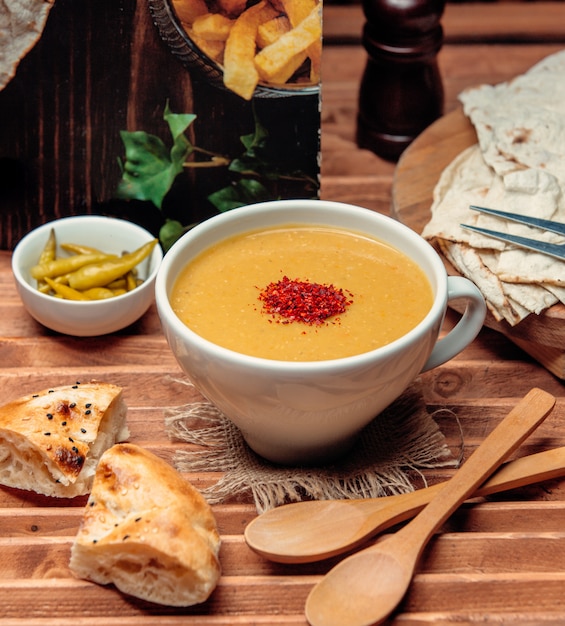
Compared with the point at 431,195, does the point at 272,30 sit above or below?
Result: above

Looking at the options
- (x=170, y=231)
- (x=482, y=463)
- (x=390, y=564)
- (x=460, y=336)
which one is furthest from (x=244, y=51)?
(x=390, y=564)

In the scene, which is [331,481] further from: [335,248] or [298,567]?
[335,248]

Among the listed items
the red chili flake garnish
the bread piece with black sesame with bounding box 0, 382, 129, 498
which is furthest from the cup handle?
the bread piece with black sesame with bounding box 0, 382, 129, 498

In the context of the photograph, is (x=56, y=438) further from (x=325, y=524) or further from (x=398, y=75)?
(x=398, y=75)

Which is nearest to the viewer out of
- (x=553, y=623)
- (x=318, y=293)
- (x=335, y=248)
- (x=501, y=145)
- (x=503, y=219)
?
(x=553, y=623)

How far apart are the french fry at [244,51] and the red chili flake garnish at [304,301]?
707mm

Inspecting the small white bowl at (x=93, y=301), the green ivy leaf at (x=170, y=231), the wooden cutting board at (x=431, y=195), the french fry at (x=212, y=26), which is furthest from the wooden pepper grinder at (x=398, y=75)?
the small white bowl at (x=93, y=301)

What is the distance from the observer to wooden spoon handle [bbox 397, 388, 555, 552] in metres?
1.54

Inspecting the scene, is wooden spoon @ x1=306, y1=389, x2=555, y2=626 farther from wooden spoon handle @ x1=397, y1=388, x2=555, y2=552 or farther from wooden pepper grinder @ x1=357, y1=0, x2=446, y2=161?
wooden pepper grinder @ x1=357, y1=0, x2=446, y2=161

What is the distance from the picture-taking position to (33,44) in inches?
85.7

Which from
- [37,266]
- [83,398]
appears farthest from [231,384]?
[37,266]

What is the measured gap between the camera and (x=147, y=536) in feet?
4.69

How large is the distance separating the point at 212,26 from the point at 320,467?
3.72 ft

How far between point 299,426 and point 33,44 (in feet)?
4.07
